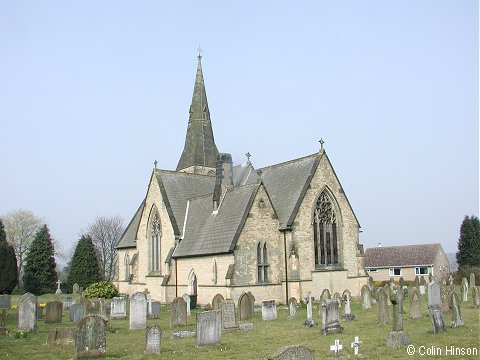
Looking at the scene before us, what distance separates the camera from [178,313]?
21906mm

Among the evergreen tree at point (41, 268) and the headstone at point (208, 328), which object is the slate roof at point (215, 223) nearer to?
the headstone at point (208, 328)

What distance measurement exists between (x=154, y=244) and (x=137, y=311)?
Result: 59.4 feet

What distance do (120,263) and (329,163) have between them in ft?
69.6

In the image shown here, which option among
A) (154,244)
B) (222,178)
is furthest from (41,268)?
(222,178)

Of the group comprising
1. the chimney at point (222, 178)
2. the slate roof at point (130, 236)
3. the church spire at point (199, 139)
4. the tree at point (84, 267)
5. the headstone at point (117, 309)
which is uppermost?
the church spire at point (199, 139)

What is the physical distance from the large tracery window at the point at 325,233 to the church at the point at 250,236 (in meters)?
0.06

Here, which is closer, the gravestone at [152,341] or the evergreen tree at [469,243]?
the gravestone at [152,341]

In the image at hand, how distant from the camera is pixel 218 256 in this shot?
31.0m

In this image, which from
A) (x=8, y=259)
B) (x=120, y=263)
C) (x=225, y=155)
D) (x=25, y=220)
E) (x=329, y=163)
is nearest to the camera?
(x=329, y=163)

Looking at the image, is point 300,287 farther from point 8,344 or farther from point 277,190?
point 8,344

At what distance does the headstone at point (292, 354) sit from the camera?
8969 mm

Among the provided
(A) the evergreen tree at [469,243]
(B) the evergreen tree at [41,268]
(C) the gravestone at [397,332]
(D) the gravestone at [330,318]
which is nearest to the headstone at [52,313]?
(D) the gravestone at [330,318]

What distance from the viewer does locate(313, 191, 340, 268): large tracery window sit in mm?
33312

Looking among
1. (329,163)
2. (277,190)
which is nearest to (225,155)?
(277,190)
